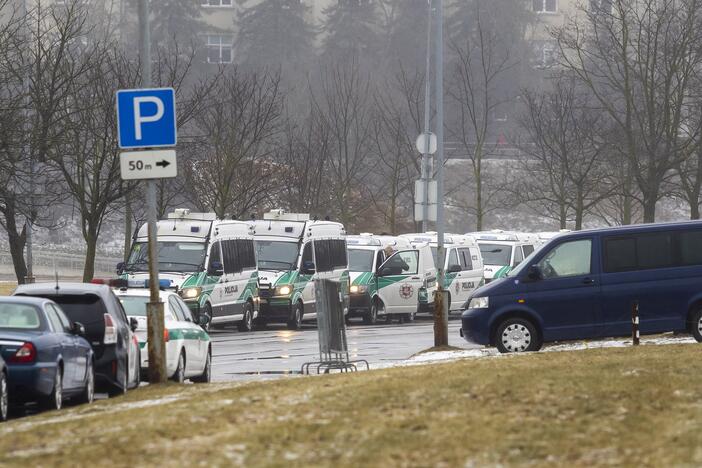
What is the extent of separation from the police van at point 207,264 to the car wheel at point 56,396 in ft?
56.4

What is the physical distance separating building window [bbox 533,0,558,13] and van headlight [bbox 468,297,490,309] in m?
112

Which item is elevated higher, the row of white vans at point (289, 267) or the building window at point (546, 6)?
the building window at point (546, 6)

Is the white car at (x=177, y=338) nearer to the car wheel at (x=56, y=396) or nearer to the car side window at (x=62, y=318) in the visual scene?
the car side window at (x=62, y=318)

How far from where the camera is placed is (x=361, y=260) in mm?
Answer: 41844

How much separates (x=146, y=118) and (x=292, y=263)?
69.0 ft

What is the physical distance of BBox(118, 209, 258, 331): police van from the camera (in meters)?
34.6

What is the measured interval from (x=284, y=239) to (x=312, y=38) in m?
83.6

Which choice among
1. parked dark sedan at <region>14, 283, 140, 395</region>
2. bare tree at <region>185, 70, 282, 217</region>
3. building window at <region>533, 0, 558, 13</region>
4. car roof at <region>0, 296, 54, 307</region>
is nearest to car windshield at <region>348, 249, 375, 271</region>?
bare tree at <region>185, 70, 282, 217</region>

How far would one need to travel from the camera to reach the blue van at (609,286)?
932 inches

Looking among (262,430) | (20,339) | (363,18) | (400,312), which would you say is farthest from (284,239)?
(363,18)

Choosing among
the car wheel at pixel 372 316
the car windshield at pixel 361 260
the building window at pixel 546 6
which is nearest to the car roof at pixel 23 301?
the car wheel at pixel 372 316

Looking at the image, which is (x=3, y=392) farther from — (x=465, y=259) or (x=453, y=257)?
(x=465, y=259)

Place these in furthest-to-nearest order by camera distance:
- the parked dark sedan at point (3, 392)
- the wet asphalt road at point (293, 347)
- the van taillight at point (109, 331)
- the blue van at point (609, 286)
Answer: the wet asphalt road at point (293, 347), the blue van at point (609, 286), the van taillight at point (109, 331), the parked dark sedan at point (3, 392)

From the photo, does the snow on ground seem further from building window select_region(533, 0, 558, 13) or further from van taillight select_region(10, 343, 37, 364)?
building window select_region(533, 0, 558, 13)
